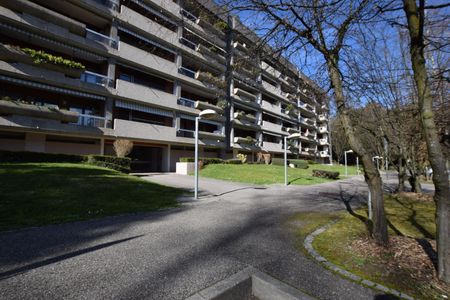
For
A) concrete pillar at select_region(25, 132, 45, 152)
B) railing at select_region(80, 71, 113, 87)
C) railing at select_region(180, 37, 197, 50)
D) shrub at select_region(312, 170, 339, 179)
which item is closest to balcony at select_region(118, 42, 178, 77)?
railing at select_region(80, 71, 113, 87)

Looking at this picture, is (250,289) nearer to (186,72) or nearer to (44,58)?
(44,58)

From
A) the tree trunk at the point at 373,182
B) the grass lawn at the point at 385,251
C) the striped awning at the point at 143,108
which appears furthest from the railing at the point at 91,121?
the tree trunk at the point at 373,182

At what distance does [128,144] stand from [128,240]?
14.8 metres

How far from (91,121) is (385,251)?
19124 mm

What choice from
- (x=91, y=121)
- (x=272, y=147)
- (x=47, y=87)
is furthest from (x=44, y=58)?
(x=272, y=147)

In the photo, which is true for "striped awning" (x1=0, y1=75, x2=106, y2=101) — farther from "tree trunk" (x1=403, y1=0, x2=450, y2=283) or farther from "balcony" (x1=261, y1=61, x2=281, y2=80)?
"tree trunk" (x1=403, y1=0, x2=450, y2=283)

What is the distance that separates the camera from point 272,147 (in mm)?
34844

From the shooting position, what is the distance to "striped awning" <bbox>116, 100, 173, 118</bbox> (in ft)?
62.5

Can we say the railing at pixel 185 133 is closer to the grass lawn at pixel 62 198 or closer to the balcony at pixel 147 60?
the balcony at pixel 147 60

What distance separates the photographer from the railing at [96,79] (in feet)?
56.1

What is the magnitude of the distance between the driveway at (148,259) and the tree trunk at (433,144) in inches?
44.8

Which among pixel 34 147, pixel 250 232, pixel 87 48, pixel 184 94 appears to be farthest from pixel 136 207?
pixel 184 94

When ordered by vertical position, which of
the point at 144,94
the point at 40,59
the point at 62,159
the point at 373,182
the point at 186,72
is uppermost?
the point at 186,72

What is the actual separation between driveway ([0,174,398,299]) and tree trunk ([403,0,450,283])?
3.73ft
